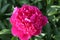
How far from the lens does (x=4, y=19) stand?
1536 mm

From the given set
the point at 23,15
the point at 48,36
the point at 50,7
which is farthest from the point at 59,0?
the point at 23,15

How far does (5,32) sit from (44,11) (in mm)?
331

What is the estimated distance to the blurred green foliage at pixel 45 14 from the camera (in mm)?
1424

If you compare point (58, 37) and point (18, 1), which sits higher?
point (18, 1)

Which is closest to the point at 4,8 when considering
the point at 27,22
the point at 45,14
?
the point at 45,14

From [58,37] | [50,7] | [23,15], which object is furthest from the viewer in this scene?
[50,7]

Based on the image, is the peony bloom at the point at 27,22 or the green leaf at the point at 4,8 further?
the green leaf at the point at 4,8

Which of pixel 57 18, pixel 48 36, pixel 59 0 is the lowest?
pixel 48 36

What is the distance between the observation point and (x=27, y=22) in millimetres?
1153

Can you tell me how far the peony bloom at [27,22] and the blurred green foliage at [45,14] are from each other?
0.62ft

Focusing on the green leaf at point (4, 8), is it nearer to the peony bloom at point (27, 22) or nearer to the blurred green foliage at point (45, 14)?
the blurred green foliage at point (45, 14)

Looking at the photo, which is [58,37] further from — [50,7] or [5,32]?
[5,32]

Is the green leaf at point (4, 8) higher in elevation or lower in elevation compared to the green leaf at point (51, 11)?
higher

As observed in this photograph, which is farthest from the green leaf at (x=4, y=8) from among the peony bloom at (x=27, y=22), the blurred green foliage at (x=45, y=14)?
the peony bloom at (x=27, y=22)
